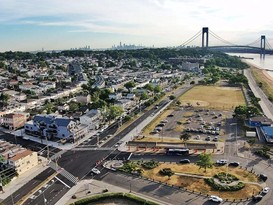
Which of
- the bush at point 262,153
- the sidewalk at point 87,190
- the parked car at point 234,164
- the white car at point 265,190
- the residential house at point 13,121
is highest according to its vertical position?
the residential house at point 13,121

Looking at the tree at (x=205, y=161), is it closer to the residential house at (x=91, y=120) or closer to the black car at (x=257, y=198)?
the black car at (x=257, y=198)

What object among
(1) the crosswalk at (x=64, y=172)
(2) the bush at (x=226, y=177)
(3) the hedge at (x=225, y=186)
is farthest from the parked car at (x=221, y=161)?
(1) the crosswalk at (x=64, y=172)

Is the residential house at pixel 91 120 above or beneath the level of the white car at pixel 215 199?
above

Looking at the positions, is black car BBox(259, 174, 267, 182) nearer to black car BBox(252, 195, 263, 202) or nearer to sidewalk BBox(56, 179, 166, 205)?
black car BBox(252, 195, 263, 202)

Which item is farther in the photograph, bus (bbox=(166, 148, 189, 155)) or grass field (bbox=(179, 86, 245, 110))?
grass field (bbox=(179, 86, 245, 110))

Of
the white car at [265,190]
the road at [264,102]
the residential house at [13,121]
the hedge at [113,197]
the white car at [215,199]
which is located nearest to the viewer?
the hedge at [113,197]

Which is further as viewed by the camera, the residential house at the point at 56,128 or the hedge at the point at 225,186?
the residential house at the point at 56,128

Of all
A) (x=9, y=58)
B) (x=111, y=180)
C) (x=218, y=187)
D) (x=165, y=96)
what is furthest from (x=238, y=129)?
(x=9, y=58)

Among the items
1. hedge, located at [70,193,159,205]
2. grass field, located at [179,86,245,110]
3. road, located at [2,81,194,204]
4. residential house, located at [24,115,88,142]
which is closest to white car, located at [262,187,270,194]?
hedge, located at [70,193,159,205]
